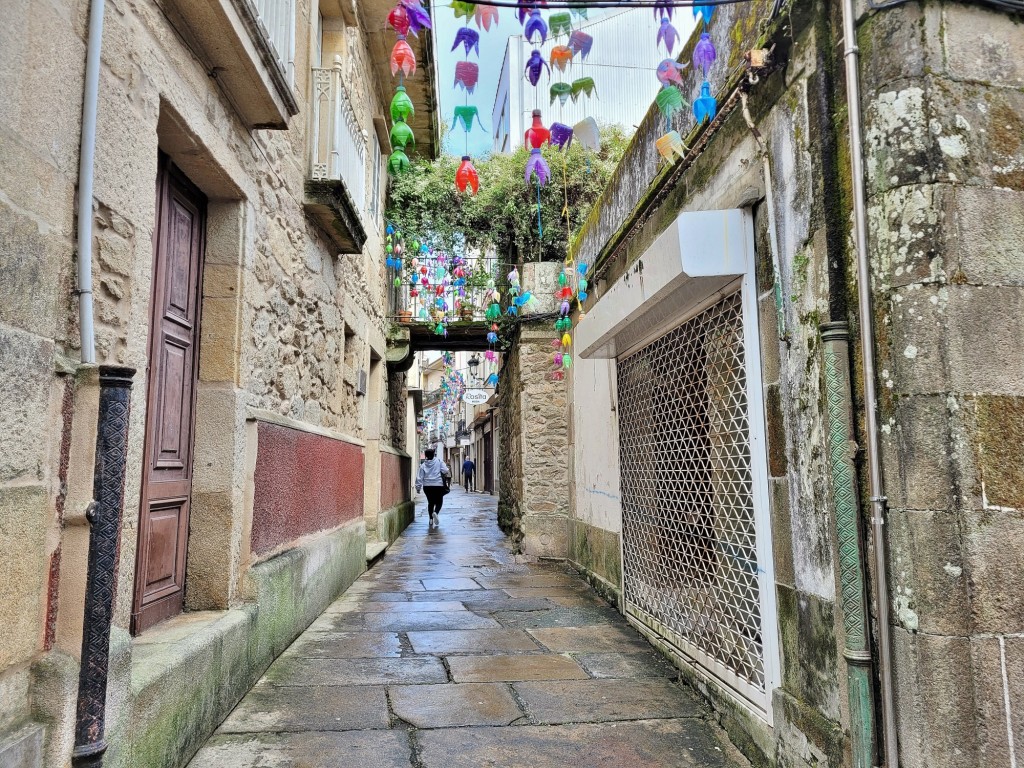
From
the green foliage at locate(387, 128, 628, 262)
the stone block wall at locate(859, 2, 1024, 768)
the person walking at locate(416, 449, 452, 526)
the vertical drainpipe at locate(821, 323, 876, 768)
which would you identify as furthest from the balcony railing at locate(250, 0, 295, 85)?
the person walking at locate(416, 449, 452, 526)

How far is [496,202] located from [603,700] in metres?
8.36

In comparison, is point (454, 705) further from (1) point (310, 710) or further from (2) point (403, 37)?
(2) point (403, 37)

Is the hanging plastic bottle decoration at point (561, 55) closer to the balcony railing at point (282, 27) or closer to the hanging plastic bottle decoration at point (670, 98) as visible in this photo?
the hanging plastic bottle decoration at point (670, 98)

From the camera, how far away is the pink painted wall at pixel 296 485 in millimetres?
3863

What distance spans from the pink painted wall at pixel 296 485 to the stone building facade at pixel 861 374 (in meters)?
2.37

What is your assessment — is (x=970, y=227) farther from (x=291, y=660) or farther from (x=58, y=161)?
(x=291, y=660)

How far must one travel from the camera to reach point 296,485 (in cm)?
455

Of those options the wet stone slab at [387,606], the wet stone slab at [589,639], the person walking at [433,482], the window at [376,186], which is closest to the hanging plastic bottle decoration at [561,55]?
the wet stone slab at [589,639]

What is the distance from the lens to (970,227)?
6.57 ft

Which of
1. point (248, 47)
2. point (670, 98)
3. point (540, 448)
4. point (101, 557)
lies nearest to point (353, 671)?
point (101, 557)

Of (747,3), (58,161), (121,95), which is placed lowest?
(58,161)

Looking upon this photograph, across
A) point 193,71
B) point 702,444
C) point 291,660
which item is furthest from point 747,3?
point 291,660

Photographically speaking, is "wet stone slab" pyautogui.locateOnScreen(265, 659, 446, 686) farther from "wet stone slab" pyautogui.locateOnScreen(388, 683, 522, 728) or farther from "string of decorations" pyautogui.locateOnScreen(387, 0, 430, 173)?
"string of decorations" pyautogui.locateOnScreen(387, 0, 430, 173)

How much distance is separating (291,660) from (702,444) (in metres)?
2.67
